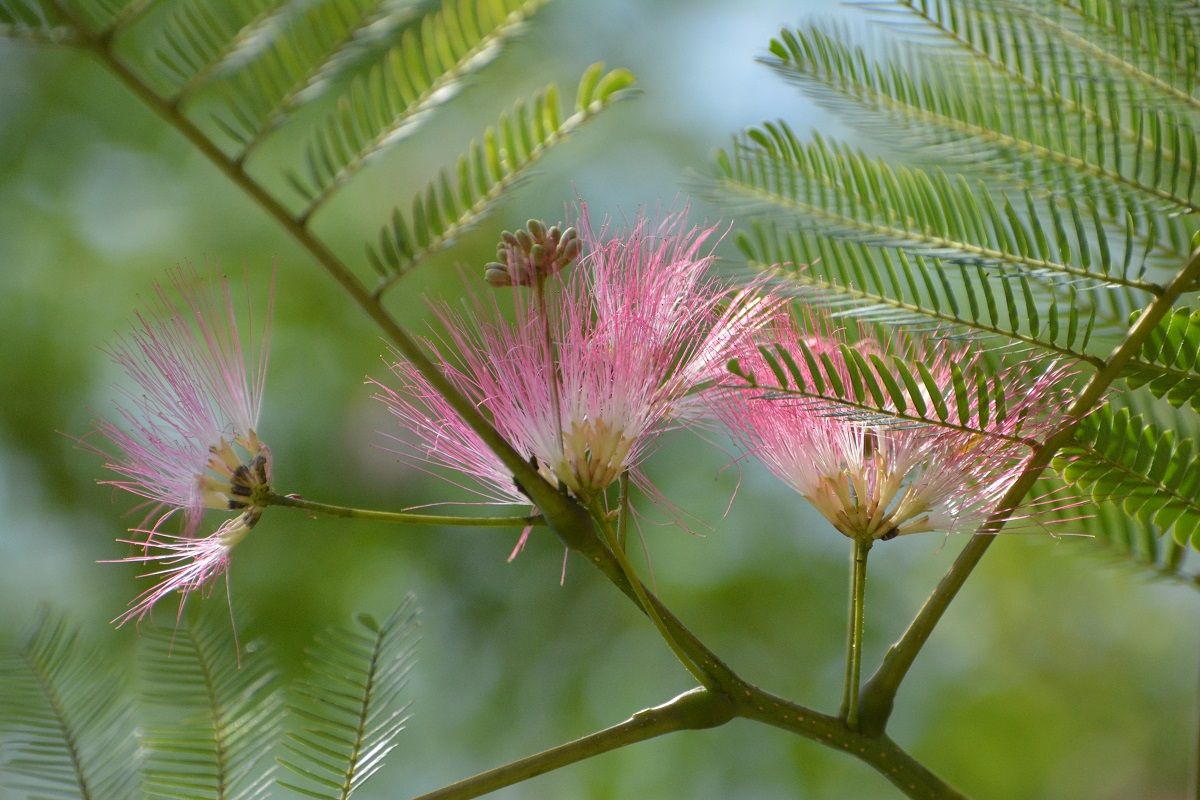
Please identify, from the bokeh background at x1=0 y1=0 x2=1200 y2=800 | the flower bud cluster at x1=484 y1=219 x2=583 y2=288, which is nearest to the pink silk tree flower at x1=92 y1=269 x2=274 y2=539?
the flower bud cluster at x1=484 y1=219 x2=583 y2=288

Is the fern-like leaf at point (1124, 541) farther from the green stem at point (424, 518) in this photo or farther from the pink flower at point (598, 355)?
the green stem at point (424, 518)

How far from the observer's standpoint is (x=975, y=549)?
82 centimetres

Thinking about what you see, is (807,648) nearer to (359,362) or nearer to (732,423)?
(359,362)

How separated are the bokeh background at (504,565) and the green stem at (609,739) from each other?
195cm

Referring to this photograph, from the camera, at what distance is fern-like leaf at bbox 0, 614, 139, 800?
92 centimetres

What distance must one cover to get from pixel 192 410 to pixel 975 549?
63 centimetres

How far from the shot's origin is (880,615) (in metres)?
2.93

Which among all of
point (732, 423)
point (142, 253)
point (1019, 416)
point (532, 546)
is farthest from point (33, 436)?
point (1019, 416)

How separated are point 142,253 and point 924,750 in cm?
244

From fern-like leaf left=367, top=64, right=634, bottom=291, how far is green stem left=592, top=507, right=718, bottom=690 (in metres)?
0.22

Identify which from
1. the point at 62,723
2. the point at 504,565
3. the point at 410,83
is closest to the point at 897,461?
the point at 410,83

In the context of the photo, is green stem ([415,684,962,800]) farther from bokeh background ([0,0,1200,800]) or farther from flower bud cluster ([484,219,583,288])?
bokeh background ([0,0,1200,800])

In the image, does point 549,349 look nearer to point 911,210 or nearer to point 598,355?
point 598,355

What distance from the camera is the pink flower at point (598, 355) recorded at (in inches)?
33.1
